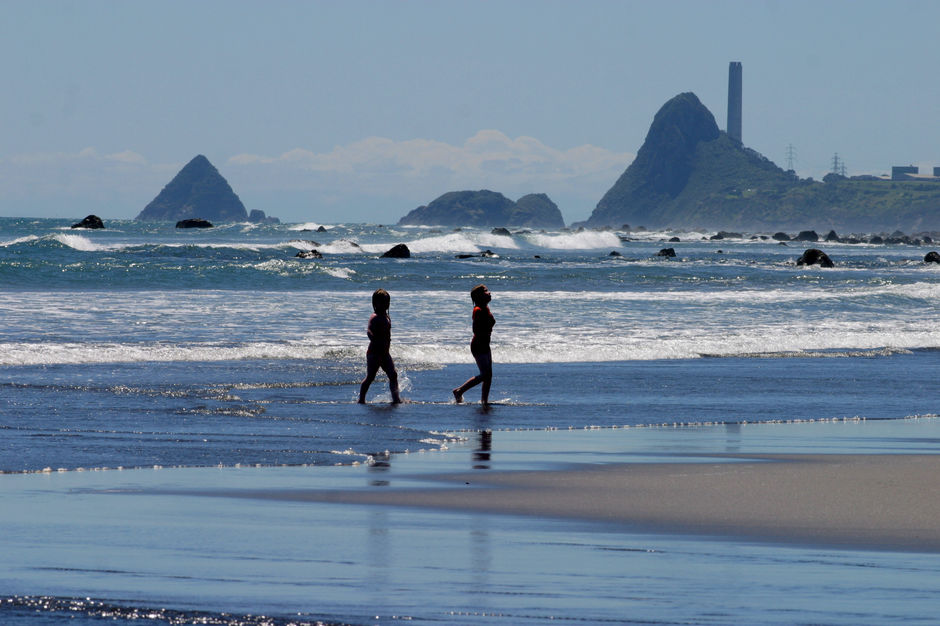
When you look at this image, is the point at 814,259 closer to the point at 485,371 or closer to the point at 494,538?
the point at 485,371

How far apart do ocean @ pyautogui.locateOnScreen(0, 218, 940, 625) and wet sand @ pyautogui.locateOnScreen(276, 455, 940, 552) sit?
0.51 m

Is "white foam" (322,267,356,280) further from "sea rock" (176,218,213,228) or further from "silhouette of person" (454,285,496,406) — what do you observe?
"sea rock" (176,218,213,228)

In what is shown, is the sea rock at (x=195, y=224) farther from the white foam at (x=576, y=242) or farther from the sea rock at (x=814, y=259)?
the sea rock at (x=814, y=259)

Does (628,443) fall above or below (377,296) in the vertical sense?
below

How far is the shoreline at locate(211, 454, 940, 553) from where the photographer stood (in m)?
7.05

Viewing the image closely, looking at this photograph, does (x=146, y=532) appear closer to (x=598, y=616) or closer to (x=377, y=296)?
(x=598, y=616)

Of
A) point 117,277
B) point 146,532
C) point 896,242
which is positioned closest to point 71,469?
point 146,532

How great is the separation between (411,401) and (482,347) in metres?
1.03

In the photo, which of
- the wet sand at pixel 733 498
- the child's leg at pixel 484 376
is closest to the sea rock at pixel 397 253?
the child's leg at pixel 484 376

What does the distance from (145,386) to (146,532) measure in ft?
27.3

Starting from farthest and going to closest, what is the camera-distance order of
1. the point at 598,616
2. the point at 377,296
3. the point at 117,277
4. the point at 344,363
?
the point at 117,277 < the point at 344,363 < the point at 377,296 < the point at 598,616

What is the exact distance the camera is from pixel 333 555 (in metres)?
6.18

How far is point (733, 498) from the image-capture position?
318 inches

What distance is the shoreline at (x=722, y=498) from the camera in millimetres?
7051
